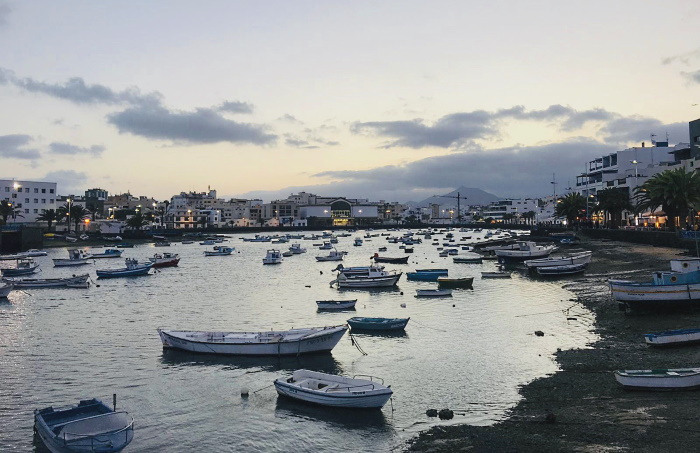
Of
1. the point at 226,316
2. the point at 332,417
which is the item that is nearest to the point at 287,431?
the point at 332,417

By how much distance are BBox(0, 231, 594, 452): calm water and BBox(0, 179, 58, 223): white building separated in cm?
13828

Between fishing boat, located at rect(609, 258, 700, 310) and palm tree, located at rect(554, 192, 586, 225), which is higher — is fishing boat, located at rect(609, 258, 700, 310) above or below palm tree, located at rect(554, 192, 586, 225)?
below

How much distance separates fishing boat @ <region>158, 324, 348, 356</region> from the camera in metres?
33.9

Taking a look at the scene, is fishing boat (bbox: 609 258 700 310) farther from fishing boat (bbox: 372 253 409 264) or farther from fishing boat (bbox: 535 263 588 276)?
fishing boat (bbox: 372 253 409 264)

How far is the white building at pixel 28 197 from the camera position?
595 ft

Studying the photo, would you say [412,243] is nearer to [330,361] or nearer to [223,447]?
[330,361]

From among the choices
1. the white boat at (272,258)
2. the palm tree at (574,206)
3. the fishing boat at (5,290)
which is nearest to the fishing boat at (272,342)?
the fishing boat at (5,290)

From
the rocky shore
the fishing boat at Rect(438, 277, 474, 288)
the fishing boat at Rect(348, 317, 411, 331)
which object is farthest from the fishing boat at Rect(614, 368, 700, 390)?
the fishing boat at Rect(438, 277, 474, 288)

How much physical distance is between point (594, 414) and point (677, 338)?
12582 millimetres

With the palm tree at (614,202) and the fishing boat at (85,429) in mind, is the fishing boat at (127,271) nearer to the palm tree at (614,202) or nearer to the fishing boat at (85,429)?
the fishing boat at (85,429)

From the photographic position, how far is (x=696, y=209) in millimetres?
85500

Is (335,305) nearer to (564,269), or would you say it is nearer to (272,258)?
(564,269)

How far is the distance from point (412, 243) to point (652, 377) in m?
146

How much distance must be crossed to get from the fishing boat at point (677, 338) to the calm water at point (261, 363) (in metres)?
4.86
